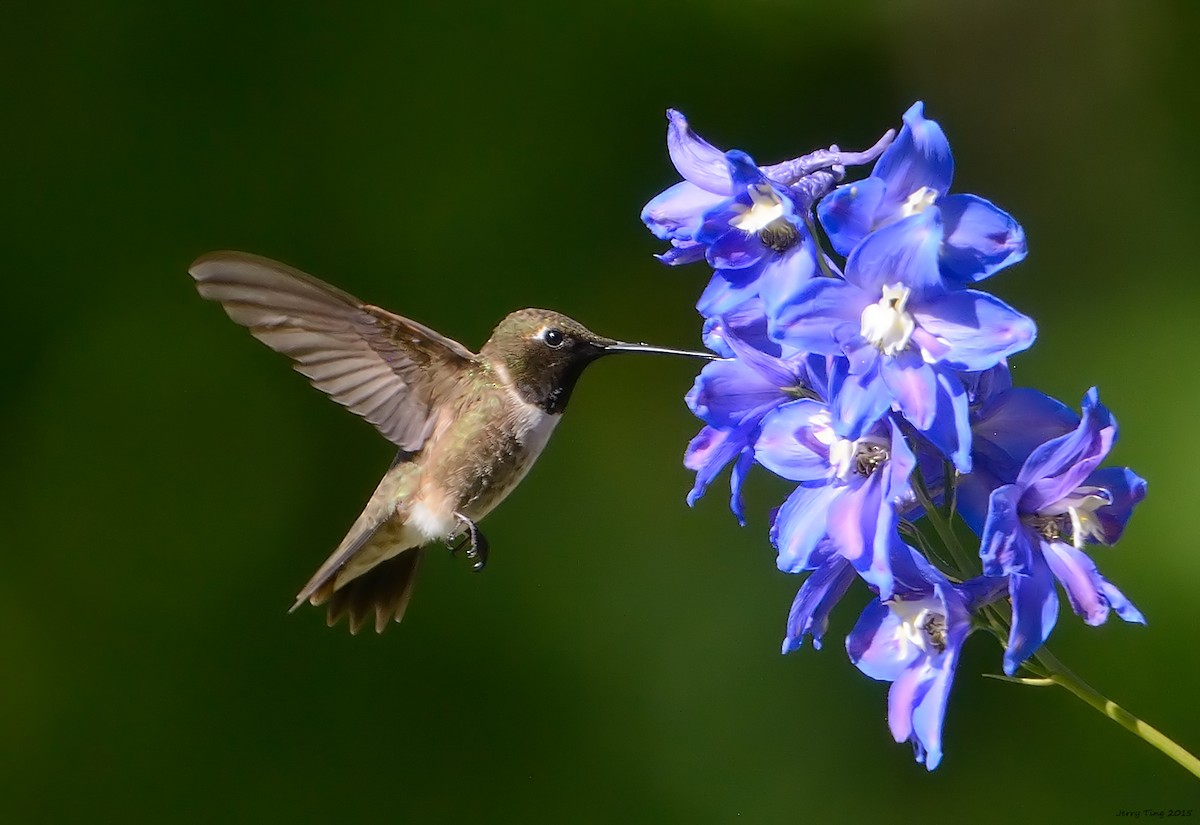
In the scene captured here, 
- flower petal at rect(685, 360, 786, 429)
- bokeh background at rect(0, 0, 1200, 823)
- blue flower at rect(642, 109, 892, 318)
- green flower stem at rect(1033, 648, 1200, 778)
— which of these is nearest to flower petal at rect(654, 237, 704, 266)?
blue flower at rect(642, 109, 892, 318)

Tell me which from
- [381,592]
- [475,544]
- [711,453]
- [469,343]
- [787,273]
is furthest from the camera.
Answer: [469,343]

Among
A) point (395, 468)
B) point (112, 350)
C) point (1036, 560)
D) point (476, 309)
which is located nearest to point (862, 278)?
point (1036, 560)

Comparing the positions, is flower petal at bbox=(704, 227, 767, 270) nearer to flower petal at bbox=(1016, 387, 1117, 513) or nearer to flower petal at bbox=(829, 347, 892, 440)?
flower petal at bbox=(829, 347, 892, 440)

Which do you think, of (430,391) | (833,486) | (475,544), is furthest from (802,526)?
(430,391)

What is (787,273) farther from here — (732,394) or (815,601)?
(815,601)

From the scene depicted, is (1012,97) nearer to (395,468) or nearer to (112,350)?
(395,468)

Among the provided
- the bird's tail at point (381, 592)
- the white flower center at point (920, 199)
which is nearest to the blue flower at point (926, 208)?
the white flower center at point (920, 199)
